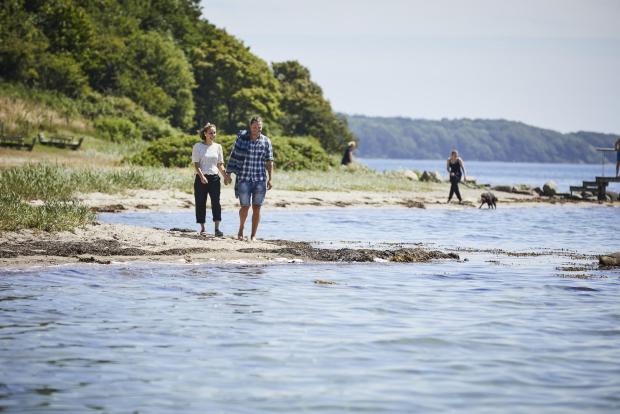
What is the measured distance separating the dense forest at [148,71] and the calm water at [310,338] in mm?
37024

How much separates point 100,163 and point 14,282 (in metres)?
27.4

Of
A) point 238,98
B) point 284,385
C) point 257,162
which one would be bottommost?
point 284,385

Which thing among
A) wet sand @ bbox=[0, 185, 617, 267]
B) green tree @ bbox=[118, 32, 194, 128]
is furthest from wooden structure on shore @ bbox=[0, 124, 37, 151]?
green tree @ bbox=[118, 32, 194, 128]

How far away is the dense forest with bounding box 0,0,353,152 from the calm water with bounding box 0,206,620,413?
121 ft

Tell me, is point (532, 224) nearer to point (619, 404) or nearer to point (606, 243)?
point (606, 243)

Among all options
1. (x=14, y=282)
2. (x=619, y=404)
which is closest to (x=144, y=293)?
(x=14, y=282)

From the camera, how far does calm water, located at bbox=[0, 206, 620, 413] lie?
7.30 metres

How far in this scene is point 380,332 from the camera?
388 inches

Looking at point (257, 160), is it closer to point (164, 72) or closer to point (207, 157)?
point (207, 157)

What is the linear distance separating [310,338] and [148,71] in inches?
2663

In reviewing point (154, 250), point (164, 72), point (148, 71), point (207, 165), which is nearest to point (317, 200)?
point (207, 165)

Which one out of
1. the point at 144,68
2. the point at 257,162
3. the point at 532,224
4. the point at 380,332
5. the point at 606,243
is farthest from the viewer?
the point at 144,68

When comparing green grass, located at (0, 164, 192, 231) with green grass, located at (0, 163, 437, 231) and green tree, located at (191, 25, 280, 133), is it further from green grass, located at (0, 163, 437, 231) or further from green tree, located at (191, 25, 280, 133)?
green tree, located at (191, 25, 280, 133)

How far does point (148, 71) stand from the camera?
7481cm
